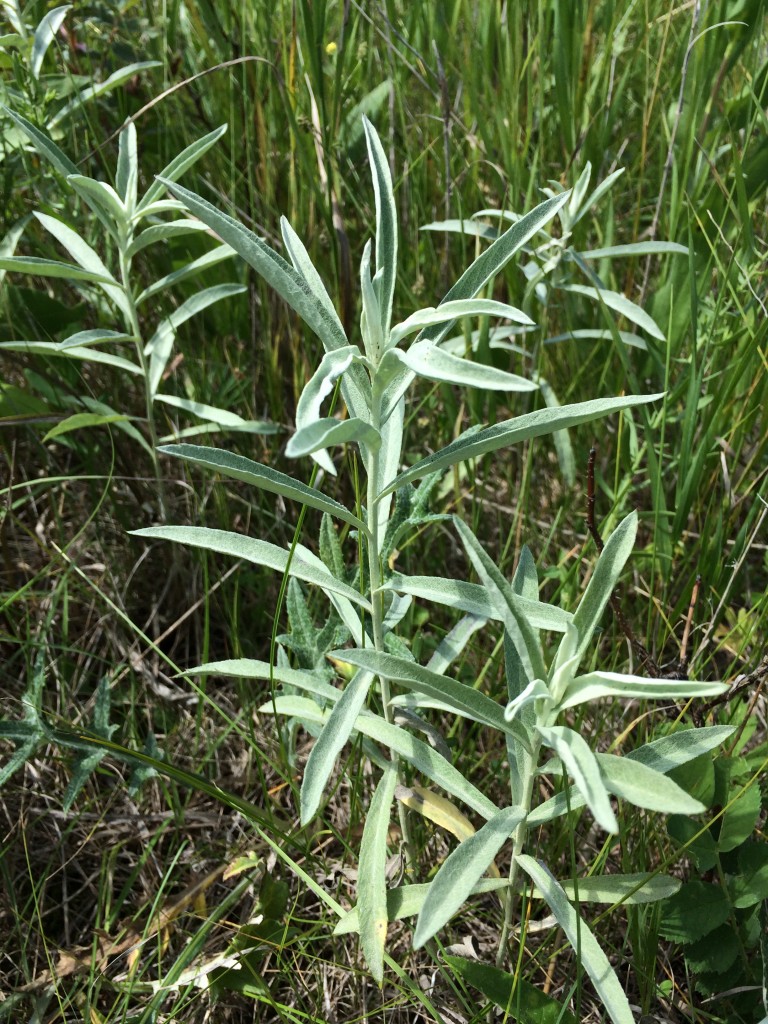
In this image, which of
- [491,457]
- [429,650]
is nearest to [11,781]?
[429,650]

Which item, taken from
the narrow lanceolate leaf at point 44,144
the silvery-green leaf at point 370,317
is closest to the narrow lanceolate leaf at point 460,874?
the silvery-green leaf at point 370,317

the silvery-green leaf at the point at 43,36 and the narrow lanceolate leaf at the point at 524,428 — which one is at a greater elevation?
the silvery-green leaf at the point at 43,36

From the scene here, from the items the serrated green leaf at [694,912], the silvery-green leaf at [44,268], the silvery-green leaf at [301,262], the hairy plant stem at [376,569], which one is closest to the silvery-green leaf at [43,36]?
the silvery-green leaf at [44,268]

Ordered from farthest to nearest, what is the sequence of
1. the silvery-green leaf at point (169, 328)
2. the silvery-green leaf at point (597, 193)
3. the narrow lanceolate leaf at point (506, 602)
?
the silvery-green leaf at point (169, 328) → the silvery-green leaf at point (597, 193) → the narrow lanceolate leaf at point (506, 602)

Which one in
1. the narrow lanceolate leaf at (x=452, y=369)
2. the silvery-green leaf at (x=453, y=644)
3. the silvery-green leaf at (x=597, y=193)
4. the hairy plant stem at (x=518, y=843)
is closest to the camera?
the narrow lanceolate leaf at (x=452, y=369)

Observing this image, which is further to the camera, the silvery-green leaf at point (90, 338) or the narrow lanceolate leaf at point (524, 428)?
the silvery-green leaf at point (90, 338)

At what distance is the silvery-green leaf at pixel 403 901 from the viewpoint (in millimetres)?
1155

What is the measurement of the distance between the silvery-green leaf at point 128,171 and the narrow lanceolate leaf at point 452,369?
3.25 feet

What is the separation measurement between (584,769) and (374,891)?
1.32 feet

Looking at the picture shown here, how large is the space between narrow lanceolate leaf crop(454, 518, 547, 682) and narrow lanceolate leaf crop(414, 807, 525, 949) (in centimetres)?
18

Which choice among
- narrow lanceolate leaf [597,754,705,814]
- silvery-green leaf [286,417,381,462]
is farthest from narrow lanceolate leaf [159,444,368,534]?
narrow lanceolate leaf [597,754,705,814]

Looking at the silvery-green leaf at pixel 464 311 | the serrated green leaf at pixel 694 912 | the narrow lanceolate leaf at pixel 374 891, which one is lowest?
the serrated green leaf at pixel 694 912

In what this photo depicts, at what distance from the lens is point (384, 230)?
1.12 m

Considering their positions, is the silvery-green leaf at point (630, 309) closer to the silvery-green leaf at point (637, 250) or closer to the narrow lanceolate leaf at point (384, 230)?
the silvery-green leaf at point (637, 250)
